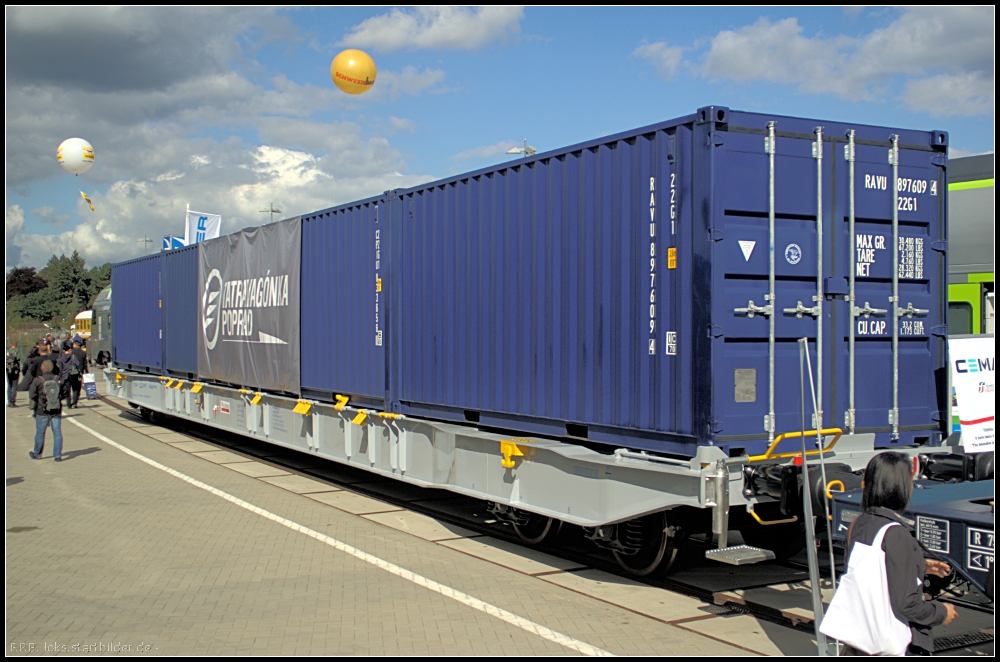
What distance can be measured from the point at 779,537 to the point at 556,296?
9.56 ft

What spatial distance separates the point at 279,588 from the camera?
22.0 feet

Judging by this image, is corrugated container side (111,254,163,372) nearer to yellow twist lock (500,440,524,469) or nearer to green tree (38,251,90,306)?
yellow twist lock (500,440,524,469)

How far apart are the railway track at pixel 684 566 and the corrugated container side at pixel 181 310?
4996mm

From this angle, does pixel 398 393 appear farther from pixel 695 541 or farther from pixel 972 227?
pixel 972 227

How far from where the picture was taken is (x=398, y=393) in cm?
1016

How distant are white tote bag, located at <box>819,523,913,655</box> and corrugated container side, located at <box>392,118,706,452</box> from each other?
260 centimetres

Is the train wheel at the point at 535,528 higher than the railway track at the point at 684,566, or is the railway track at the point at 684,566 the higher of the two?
the train wheel at the point at 535,528

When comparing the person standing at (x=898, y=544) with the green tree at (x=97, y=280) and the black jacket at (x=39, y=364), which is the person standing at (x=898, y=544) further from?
the green tree at (x=97, y=280)

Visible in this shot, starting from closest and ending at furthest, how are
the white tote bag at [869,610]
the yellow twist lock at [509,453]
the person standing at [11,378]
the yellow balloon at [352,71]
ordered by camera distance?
the white tote bag at [869,610] < the yellow twist lock at [509,453] < the yellow balloon at [352,71] < the person standing at [11,378]

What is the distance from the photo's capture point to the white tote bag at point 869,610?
3602 mm

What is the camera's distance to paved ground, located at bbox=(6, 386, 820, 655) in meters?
5.44

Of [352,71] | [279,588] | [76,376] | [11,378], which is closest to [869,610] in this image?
[279,588]

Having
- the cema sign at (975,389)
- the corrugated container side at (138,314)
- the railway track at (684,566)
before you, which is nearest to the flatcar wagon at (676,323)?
the railway track at (684,566)

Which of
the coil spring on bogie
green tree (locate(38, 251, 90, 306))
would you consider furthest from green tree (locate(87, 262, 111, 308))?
the coil spring on bogie
